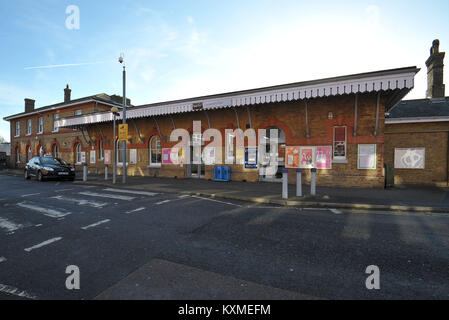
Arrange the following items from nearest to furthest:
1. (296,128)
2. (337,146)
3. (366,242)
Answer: (366,242)
(337,146)
(296,128)

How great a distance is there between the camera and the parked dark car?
44.4ft

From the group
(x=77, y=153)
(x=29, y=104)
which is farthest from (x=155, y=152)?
(x=29, y=104)

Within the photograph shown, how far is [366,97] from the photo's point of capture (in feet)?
33.2

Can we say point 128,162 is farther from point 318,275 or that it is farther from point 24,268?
point 318,275

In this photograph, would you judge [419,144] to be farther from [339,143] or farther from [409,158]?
[339,143]

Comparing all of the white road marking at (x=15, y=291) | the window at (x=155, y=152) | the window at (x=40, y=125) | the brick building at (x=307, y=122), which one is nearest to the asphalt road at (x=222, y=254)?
the white road marking at (x=15, y=291)

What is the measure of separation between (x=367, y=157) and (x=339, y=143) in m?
1.36

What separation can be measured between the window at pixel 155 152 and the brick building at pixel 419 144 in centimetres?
1537

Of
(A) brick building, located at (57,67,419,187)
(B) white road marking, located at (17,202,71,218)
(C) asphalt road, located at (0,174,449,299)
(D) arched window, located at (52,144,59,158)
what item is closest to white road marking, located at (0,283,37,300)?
(C) asphalt road, located at (0,174,449,299)

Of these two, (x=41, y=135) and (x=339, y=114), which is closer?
(x=339, y=114)

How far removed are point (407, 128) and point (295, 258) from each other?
49.0 ft

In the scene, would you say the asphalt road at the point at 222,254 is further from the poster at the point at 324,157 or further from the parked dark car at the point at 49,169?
the parked dark car at the point at 49,169

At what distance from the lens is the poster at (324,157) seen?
425 inches
